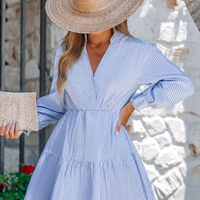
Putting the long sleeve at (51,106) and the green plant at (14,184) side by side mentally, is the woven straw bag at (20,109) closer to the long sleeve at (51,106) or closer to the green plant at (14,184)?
the long sleeve at (51,106)

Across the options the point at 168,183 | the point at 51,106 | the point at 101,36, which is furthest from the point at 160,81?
the point at 168,183

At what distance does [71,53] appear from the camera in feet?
5.70

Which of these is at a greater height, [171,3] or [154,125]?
[171,3]

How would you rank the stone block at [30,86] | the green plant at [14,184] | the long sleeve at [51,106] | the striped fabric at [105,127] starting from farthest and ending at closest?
the stone block at [30,86] < the green plant at [14,184] < the long sleeve at [51,106] < the striped fabric at [105,127]

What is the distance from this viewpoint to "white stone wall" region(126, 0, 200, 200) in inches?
110

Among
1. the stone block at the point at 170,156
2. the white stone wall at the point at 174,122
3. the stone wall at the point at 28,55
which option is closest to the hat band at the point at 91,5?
the stone wall at the point at 28,55

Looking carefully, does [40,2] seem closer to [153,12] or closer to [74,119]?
Result: [153,12]

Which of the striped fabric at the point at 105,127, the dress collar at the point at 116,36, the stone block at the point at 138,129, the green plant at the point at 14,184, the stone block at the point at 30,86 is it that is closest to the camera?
the striped fabric at the point at 105,127

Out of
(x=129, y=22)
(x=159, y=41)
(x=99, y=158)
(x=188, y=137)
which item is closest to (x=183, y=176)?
(x=188, y=137)

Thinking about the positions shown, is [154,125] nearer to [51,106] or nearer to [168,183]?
[168,183]

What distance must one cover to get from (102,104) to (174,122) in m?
1.40

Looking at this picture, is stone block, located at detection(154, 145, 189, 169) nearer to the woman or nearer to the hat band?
the woman

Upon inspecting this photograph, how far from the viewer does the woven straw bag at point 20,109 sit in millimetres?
1604

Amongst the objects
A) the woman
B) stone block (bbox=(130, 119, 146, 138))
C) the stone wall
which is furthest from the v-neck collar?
stone block (bbox=(130, 119, 146, 138))
